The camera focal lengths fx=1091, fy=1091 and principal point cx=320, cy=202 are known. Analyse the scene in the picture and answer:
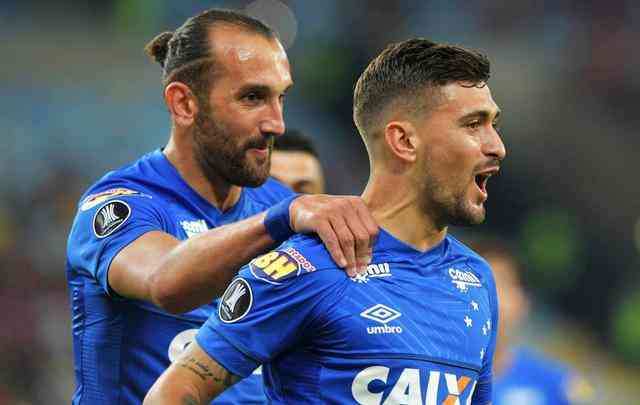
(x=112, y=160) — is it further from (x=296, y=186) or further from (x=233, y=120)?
(x=233, y=120)

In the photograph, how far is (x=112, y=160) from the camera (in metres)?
11.9

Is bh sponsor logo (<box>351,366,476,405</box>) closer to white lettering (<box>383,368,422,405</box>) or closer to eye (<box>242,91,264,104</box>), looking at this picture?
white lettering (<box>383,368,422,405</box>)

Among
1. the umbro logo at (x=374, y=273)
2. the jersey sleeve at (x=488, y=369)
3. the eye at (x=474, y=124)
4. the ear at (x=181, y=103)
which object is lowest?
the jersey sleeve at (x=488, y=369)

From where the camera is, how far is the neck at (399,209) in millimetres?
3232

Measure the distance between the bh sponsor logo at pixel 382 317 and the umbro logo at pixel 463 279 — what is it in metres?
0.32

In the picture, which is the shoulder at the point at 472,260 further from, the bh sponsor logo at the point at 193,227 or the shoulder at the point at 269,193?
the shoulder at the point at 269,193

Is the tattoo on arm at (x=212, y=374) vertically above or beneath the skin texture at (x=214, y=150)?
beneath

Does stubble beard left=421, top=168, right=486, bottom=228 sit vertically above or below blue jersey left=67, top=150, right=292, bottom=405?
above

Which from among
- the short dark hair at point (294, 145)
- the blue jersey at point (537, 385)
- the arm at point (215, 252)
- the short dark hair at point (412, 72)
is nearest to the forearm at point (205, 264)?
the arm at point (215, 252)

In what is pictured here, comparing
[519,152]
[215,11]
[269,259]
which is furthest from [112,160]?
[269,259]

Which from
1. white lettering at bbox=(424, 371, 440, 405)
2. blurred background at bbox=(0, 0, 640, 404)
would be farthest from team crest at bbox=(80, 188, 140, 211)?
blurred background at bbox=(0, 0, 640, 404)

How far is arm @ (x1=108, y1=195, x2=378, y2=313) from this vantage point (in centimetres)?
303

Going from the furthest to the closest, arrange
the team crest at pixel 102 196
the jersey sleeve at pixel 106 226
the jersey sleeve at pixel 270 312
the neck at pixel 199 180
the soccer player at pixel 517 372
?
the soccer player at pixel 517 372 → the neck at pixel 199 180 → the team crest at pixel 102 196 → the jersey sleeve at pixel 106 226 → the jersey sleeve at pixel 270 312

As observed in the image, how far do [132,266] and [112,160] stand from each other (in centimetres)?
843
